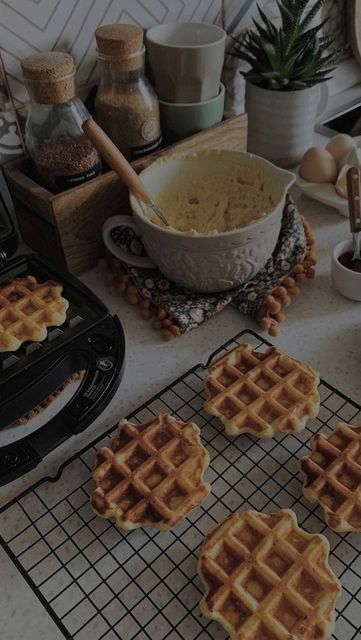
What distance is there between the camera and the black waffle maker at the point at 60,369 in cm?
74

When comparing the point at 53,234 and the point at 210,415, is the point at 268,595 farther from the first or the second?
the point at 53,234

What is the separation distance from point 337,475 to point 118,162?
51cm

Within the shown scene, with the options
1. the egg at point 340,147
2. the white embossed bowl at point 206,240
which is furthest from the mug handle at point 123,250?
the egg at point 340,147

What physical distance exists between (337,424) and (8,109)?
0.69m

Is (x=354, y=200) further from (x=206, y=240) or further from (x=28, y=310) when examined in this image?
(x=28, y=310)

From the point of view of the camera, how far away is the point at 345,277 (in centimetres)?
94

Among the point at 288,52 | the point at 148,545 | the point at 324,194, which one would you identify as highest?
the point at 288,52

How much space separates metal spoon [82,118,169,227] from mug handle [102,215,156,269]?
0.16 feet

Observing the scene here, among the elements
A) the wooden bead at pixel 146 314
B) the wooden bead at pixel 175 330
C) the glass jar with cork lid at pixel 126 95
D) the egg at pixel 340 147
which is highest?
the glass jar with cork lid at pixel 126 95

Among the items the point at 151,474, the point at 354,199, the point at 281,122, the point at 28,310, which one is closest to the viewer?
the point at 151,474

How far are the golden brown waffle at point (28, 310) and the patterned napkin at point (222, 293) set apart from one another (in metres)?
0.15

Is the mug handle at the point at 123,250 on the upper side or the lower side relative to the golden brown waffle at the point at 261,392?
upper

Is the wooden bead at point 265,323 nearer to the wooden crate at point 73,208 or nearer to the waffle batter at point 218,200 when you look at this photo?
the waffle batter at point 218,200

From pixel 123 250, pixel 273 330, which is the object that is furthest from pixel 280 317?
pixel 123 250
